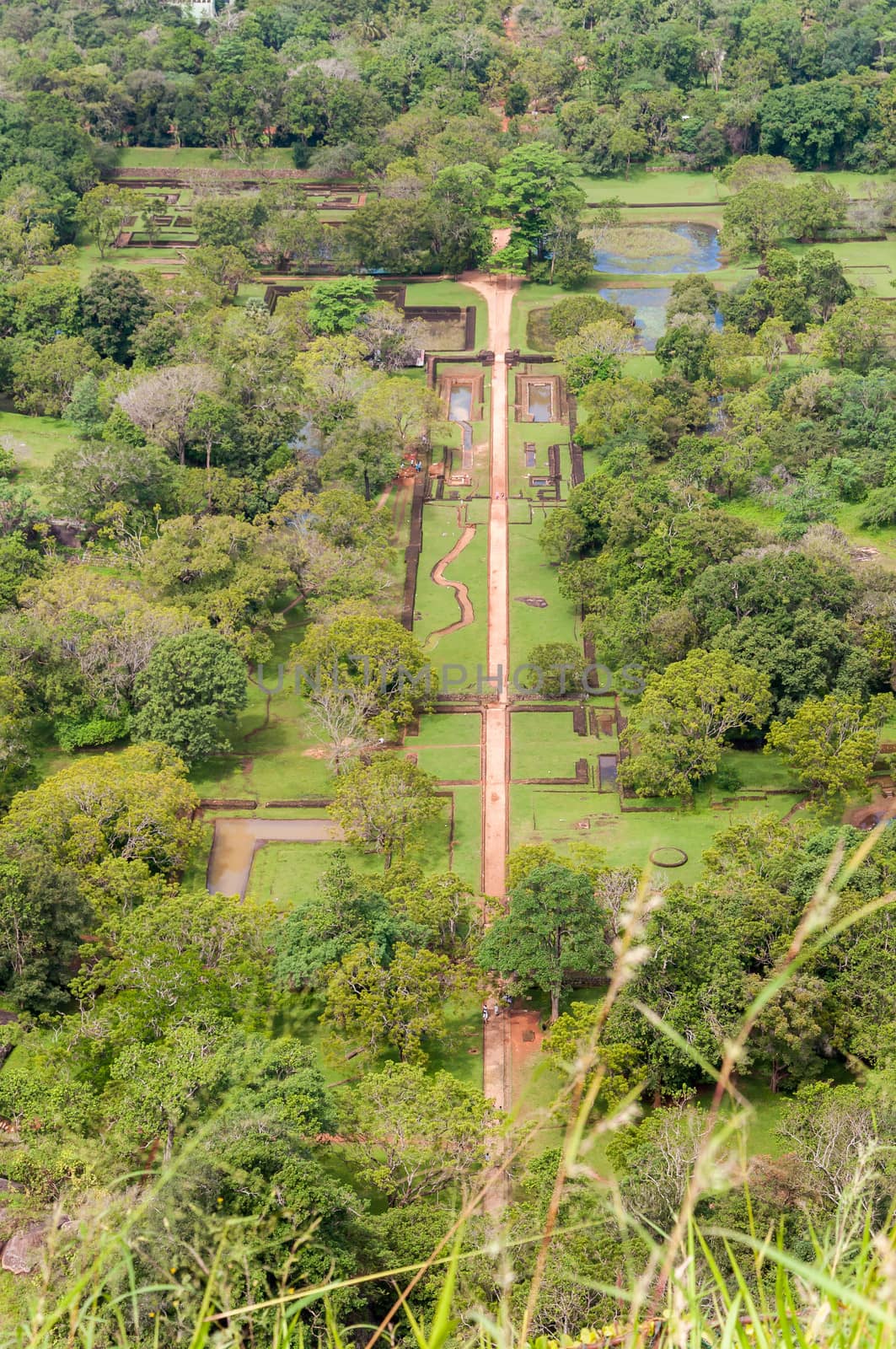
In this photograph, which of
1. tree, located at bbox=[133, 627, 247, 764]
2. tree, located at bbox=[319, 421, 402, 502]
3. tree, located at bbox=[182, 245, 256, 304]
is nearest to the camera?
tree, located at bbox=[133, 627, 247, 764]

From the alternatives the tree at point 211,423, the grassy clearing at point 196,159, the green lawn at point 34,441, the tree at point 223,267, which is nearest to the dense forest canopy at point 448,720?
the tree at point 211,423

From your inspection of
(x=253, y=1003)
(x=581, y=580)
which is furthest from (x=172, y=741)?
(x=581, y=580)

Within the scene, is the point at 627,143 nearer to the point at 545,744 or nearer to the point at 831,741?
the point at 545,744

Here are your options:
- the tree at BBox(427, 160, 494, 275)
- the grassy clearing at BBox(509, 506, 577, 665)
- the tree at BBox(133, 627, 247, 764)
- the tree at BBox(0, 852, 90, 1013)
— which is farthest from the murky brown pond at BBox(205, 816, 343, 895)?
the tree at BBox(427, 160, 494, 275)

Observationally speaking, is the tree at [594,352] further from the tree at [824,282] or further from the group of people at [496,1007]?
the group of people at [496,1007]

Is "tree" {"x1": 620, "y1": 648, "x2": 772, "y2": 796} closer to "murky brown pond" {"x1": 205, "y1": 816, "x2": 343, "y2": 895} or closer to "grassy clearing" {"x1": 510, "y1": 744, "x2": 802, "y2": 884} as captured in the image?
"grassy clearing" {"x1": 510, "y1": 744, "x2": 802, "y2": 884}

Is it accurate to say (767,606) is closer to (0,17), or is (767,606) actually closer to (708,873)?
(708,873)
